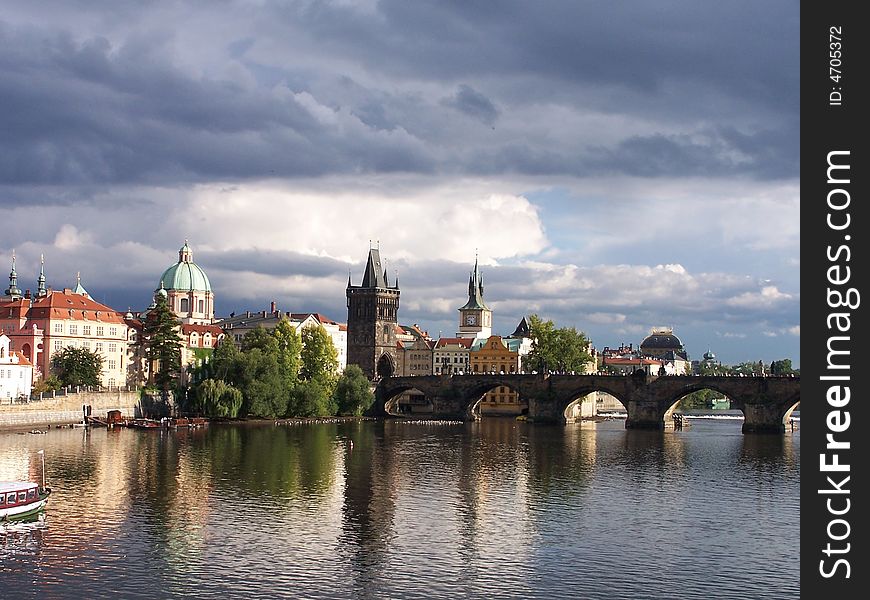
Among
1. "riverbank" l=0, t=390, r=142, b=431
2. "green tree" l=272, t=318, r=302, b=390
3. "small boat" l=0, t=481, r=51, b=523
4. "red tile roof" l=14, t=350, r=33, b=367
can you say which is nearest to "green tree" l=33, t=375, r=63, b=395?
"red tile roof" l=14, t=350, r=33, b=367

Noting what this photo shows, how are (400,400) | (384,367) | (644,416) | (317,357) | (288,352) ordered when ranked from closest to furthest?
(644,416) < (288,352) < (317,357) < (400,400) < (384,367)

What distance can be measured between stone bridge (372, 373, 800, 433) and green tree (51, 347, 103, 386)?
43713 millimetres

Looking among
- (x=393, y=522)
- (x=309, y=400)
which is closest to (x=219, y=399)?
(x=309, y=400)

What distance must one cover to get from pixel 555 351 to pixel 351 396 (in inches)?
1472

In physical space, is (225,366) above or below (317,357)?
below

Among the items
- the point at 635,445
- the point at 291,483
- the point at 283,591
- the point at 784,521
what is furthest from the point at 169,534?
the point at 635,445

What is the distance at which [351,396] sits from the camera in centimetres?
15075

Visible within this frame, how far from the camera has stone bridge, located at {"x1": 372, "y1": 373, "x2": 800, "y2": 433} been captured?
5285 inches

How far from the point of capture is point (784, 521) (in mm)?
63656

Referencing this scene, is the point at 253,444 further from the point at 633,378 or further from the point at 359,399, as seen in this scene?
the point at 633,378

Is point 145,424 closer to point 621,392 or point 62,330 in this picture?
point 62,330

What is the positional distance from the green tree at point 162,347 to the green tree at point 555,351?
5576 centimetres

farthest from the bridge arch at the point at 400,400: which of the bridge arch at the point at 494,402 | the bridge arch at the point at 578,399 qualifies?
the bridge arch at the point at 578,399

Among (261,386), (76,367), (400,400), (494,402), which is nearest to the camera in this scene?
(76,367)
